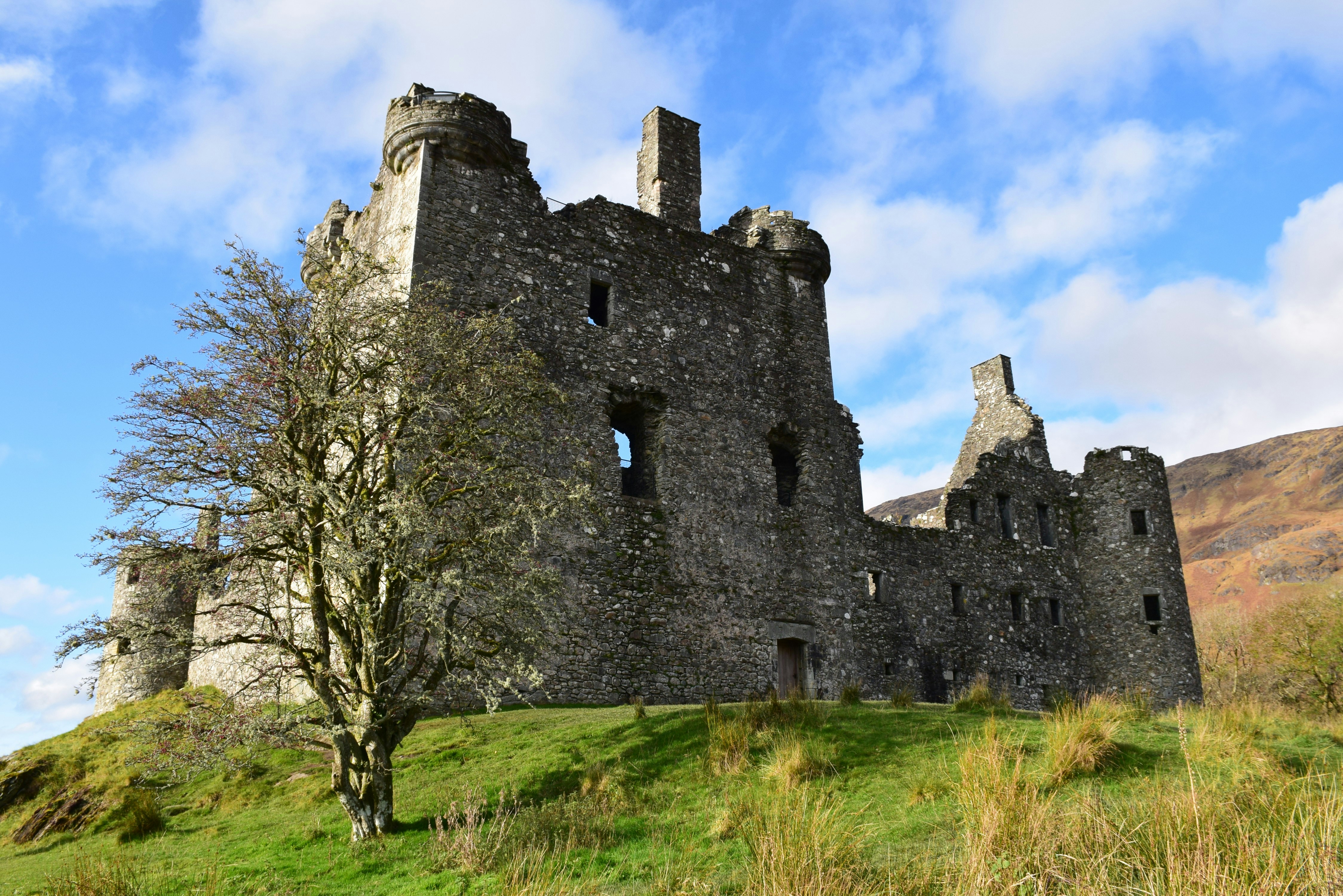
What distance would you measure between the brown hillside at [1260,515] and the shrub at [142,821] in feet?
239

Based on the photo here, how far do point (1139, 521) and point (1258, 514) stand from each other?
74.3 m

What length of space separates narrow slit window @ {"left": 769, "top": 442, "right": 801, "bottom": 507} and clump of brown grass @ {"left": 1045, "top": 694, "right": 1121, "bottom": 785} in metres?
9.76

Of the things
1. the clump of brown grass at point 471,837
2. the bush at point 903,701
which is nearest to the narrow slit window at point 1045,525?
the bush at point 903,701

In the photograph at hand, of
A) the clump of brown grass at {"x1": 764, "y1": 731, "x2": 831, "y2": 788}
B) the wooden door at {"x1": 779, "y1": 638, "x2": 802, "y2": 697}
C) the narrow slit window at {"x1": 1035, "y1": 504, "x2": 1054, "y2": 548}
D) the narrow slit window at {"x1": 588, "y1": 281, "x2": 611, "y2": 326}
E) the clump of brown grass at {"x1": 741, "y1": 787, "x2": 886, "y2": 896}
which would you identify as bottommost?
the clump of brown grass at {"x1": 741, "y1": 787, "x2": 886, "y2": 896}

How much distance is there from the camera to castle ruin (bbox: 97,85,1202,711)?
1580 cm

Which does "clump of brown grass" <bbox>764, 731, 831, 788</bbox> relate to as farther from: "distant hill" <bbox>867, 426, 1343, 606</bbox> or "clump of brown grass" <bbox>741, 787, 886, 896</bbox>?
"distant hill" <bbox>867, 426, 1343, 606</bbox>

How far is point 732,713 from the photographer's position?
38.3ft

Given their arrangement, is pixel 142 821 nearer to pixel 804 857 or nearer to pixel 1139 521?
pixel 804 857

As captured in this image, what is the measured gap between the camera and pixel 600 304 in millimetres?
17516

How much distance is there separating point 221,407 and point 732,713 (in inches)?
283

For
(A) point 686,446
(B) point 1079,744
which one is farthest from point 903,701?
(A) point 686,446

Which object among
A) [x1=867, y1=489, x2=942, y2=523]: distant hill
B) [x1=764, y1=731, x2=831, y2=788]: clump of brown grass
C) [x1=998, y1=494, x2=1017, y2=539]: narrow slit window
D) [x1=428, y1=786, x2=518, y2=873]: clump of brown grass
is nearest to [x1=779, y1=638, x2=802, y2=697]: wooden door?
[x1=764, y1=731, x2=831, y2=788]: clump of brown grass

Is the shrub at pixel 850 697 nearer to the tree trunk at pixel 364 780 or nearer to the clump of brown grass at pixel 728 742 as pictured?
the clump of brown grass at pixel 728 742

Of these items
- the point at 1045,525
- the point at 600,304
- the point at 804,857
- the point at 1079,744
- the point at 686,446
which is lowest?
the point at 804,857
